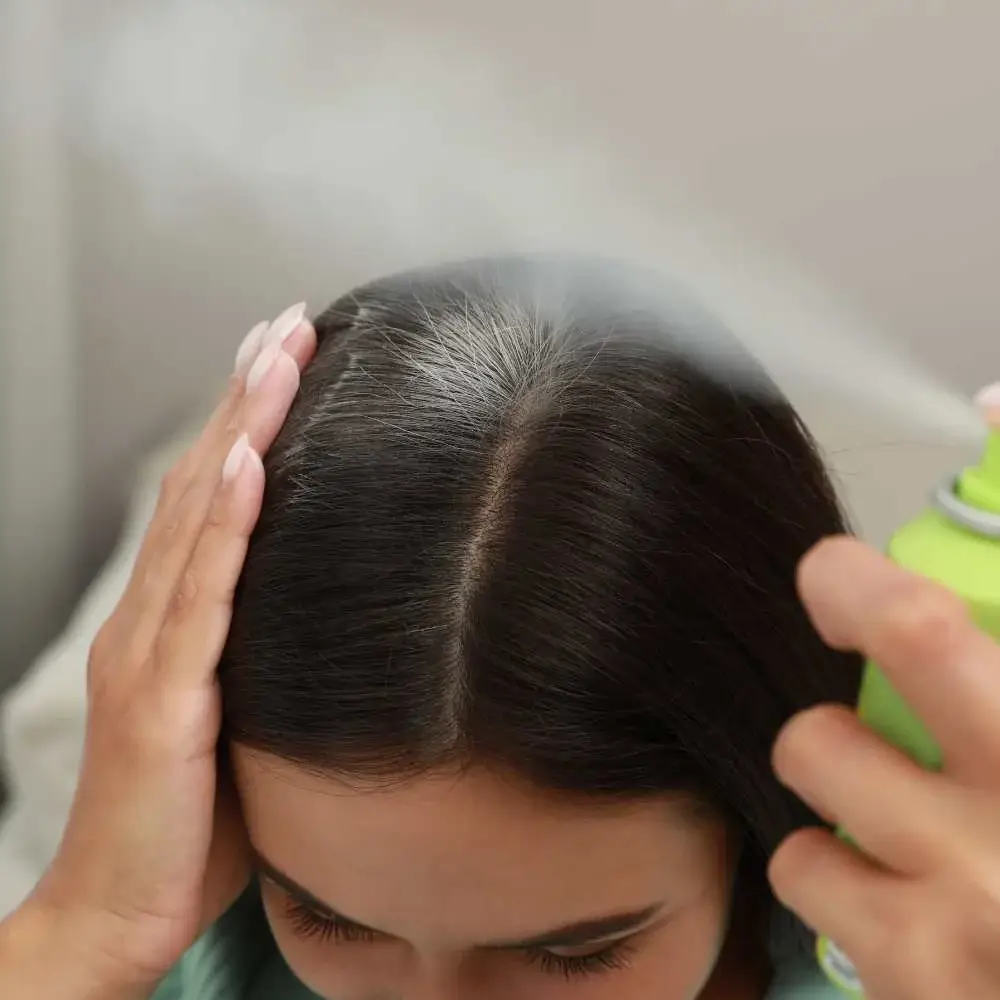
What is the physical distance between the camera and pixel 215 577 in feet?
1.82

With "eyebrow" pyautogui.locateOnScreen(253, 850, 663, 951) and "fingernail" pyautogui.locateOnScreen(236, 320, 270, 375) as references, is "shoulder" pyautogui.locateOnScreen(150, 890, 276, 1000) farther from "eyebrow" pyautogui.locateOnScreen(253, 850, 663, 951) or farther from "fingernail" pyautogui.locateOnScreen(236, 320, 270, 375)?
"fingernail" pyautogui.locateOnScreen(236, 320, 270, 375)

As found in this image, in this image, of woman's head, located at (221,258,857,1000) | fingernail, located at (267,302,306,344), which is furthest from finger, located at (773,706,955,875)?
fingernail, located at (267,302,306,344)

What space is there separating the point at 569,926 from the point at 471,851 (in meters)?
0.06

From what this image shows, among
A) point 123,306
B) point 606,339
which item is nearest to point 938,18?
point 606,339

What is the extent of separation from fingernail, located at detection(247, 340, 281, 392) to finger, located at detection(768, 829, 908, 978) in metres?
0.38

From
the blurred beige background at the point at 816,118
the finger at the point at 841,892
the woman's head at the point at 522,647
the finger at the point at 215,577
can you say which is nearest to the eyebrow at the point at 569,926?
the woman's head at the point at 522,647

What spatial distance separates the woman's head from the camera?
518mm

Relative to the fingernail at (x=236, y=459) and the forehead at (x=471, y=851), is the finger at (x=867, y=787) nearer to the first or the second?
the forehead at (x=471, y=851)

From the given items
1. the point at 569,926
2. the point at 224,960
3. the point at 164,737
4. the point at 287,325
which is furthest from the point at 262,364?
the point at 224,960

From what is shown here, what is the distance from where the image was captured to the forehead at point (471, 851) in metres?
0.52

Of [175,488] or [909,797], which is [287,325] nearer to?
[175,488]

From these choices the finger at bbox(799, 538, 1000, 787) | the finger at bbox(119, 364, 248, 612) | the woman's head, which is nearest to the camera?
the finger at bbox(799, 538, 1000, 787)

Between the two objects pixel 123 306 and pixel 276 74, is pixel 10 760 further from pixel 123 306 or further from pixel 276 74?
pixel 276 74

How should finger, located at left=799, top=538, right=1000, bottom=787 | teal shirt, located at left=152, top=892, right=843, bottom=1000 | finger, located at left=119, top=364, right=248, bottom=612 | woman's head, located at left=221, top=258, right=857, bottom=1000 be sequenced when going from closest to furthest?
finger, located at left=799, top=538, right=1000, bottom=787
woman's head, located at left=221, top=258, right=857, bottom=1000
finger, located at left=119, top=364, right=248, bottom=612
teal shirt, located at left=152, top=892, right=843, bottom=1000
